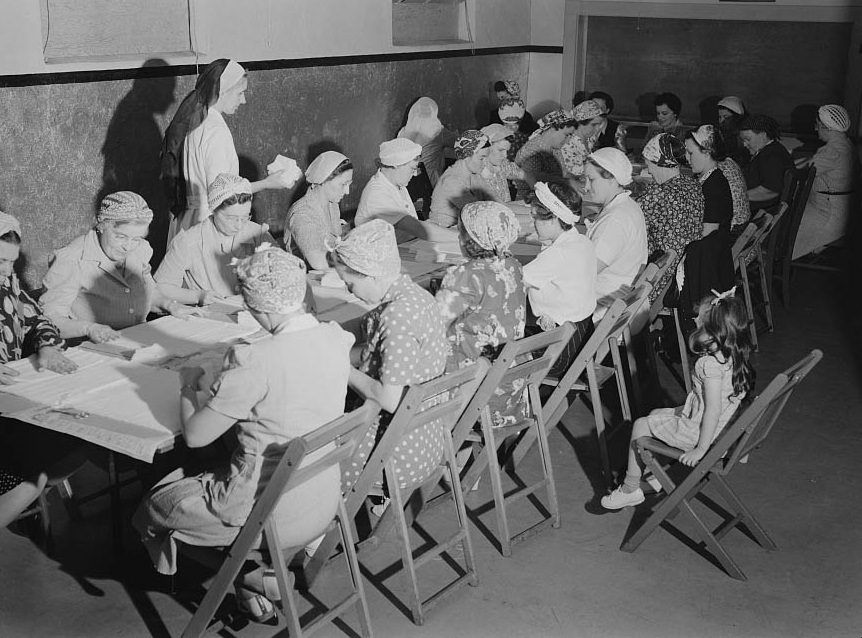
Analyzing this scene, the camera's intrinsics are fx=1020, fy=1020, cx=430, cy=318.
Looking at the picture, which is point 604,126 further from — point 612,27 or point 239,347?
point 239,347

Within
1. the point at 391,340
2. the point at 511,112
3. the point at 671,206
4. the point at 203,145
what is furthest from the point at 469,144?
the point at 391,340

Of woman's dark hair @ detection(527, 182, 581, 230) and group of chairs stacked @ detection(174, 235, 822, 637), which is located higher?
woman's dark hair @ detection(527, 182, 581, 230)

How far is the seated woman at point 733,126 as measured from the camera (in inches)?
335

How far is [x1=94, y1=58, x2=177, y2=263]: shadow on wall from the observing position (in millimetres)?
6480

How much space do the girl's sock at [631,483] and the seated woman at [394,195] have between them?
81.3 inches

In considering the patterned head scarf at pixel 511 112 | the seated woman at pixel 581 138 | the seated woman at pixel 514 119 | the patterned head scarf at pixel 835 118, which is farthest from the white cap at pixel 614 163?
the patterned head scarf at pixel 511 112

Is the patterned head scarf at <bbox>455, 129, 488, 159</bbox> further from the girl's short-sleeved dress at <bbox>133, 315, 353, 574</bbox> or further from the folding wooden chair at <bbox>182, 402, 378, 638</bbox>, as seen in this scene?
the folding wooden chair at <bbox>182, 402, 378, 638</bbox>

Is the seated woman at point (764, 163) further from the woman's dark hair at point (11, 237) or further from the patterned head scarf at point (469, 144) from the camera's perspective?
the woman's dark hair at point (11, 237)

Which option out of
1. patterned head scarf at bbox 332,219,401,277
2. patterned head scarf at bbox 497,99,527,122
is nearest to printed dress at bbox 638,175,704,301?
patterned head scarf at bbox 332,219,401,277

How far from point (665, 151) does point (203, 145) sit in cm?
267

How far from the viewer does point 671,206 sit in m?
5.91

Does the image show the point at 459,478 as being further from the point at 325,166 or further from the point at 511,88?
the point at 511,88

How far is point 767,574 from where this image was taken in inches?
154

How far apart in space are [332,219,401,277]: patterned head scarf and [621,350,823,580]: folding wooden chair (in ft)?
4.28
